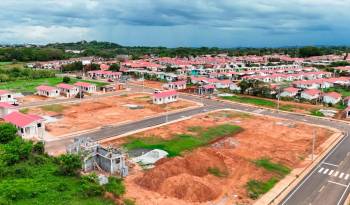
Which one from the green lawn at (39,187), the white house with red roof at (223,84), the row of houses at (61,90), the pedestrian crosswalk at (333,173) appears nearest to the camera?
the green lawn at (39,187)

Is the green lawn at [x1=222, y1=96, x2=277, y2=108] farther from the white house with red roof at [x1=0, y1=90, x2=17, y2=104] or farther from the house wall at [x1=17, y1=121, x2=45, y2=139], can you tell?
the white house with red roof at [x1=0, y1=90, x2=17, y2=104]

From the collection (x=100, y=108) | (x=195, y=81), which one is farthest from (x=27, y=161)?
(x=195, y=81)

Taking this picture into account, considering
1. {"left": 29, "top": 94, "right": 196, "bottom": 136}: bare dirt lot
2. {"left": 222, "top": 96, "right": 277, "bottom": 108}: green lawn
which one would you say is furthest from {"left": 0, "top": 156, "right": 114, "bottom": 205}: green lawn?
{"left": 222, "top": 96, "right": 277, "bottom": 108}: green lawn

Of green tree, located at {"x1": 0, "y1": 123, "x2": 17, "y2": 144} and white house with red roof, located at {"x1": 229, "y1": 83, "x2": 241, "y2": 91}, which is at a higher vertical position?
white house with red roof, located at {"x1": 229, "y1": 83, "x2": 241, "y2": 91}

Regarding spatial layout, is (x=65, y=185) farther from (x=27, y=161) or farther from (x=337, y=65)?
(x=337, y=65)

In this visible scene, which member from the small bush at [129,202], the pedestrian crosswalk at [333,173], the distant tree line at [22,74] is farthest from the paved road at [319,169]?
the distant tree line at [22,74]

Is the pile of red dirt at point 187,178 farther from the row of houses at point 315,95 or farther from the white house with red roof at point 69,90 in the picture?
the white house with red roof at point 69,90
